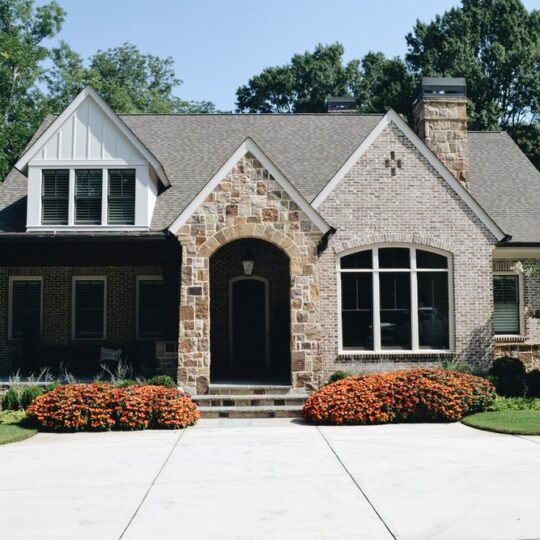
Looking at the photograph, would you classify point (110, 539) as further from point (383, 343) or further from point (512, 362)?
point (512, 362)

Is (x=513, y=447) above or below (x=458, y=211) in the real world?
below

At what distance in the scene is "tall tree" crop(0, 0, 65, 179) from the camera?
30.5 metres

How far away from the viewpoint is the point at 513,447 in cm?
960

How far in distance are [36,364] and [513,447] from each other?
12727 millimetres

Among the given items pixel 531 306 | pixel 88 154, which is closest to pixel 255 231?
pixel 88 154

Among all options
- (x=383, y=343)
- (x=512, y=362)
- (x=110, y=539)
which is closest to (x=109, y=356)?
(x=383, y=343)

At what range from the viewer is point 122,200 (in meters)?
16.8

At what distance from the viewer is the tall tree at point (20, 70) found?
30.5 metres

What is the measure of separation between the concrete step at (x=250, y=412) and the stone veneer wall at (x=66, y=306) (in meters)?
5.28

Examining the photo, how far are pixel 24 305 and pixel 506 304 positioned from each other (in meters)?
13.6

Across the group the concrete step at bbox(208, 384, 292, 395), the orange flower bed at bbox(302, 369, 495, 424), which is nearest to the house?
the concrete step at bbox(208, 384, 292, 395)

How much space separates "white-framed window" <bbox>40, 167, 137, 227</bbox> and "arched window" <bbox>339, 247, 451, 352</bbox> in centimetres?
607

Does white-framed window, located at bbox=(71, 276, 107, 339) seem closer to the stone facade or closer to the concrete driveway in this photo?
the concrete driveway

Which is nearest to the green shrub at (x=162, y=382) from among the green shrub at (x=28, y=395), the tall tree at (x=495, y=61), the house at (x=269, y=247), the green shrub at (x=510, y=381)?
the house at (x=269, y=247)
